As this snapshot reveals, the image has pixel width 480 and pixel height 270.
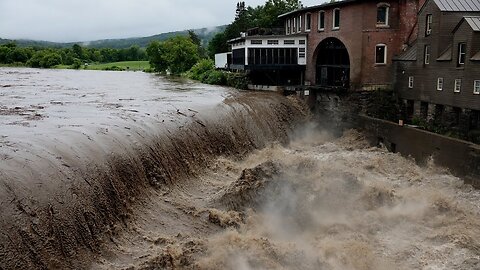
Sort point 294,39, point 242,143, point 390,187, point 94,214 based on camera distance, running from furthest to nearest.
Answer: point 294,39 → point 242,143 → point 390,187 → point 94,214

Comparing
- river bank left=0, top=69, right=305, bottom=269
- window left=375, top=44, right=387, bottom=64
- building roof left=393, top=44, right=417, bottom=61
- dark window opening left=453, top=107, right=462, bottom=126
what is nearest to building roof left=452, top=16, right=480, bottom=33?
dark window opening left=453, top=107, right=462, bottom=126

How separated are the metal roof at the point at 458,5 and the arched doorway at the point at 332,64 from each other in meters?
10.1

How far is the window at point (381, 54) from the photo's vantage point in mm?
33594

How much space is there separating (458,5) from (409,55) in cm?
498

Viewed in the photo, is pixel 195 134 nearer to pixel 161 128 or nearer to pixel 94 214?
pixel 161 128

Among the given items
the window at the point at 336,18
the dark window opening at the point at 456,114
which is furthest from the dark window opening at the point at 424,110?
the window at the point at 336,18

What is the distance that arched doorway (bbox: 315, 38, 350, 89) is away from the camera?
3705 cm

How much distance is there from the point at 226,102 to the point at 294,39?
1267 cm

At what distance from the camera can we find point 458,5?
87.6 feet

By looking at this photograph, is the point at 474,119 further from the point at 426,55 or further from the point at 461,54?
the point at 426,55

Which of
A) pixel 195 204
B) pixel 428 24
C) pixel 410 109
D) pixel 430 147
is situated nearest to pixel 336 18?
pixel 428 24

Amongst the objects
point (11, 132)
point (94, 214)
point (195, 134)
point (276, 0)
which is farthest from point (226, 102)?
point (276, 0)

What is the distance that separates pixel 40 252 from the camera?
10648mm

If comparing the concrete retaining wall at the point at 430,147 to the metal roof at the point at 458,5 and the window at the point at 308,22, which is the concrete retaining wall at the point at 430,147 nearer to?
the metal roof at the point at 458,5
